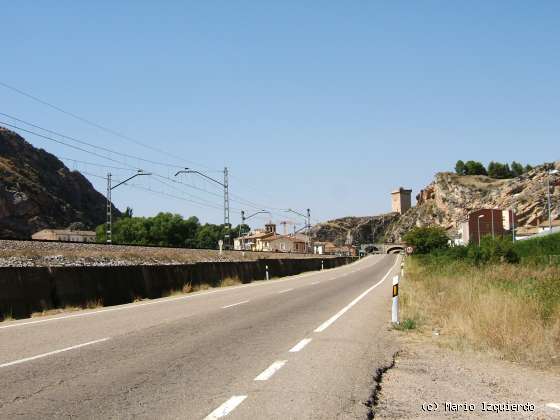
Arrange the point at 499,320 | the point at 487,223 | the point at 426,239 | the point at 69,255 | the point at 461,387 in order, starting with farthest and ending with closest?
the point at 487,223
the point at 426,239
the point at 69,255
the point at 499,320
the point at 461,387

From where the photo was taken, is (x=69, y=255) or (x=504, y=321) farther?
(x=69, y=255)

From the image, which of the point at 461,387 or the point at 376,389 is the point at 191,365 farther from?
the point at 461,387

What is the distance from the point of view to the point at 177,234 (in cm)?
15162

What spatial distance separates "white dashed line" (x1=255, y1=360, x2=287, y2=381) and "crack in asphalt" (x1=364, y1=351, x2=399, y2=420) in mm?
1330

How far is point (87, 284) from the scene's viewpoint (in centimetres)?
2042

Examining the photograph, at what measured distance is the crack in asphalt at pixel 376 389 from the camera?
6.54m

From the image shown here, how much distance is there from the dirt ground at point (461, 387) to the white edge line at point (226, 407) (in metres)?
1.45

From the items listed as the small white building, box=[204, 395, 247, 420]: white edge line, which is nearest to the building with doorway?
the small white building

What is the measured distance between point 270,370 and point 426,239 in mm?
108008

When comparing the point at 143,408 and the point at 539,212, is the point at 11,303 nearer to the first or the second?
the point at 143,408

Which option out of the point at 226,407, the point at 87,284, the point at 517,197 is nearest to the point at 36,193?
the point at 517,197

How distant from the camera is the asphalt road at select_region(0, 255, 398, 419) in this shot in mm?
6551

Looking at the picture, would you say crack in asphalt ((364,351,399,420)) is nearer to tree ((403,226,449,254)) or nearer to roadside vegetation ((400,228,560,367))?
roadside vegetation ((400,228,560,367))

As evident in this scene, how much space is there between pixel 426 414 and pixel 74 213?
17617 centimetres
